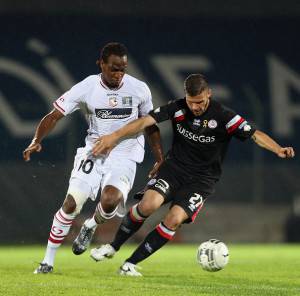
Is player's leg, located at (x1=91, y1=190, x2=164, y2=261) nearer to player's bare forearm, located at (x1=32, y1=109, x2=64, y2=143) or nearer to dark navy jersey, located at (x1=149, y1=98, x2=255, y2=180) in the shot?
dark navy jersey, located at (x1=149, y1=98, x2=255, y2=180)

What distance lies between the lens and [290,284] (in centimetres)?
802

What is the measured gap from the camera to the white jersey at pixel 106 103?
28.7 ft

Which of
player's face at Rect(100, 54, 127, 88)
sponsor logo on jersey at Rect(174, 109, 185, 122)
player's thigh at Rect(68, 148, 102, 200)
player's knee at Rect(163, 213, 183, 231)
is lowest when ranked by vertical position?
player's knee at Rect(163, 213, 183, 231)

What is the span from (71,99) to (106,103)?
0.33m

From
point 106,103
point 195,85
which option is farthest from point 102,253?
point 195,85

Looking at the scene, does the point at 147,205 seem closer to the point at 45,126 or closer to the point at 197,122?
the point at 197,122

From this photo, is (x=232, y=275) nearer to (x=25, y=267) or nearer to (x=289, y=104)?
(x=25, y=267)

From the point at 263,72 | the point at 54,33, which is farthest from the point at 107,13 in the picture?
the point at 263,72

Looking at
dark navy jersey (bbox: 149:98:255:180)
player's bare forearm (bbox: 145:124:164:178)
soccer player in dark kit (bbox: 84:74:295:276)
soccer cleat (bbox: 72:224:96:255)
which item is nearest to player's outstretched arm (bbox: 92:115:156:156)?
soccer player in dark kit (bbox: 84:74:295:276)

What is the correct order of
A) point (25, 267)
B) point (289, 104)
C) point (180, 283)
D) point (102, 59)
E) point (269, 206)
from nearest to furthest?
point (180, 283), point (102, 59), point (25, 267), point (269, 206), point (289, 104)

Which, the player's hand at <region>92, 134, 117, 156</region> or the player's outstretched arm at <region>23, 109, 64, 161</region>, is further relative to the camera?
the player's outstretched arm at <region>23, 109, 64, 161</region>

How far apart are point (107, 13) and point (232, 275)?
14.6 meters

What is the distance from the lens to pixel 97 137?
888cm

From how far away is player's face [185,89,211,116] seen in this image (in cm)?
825
